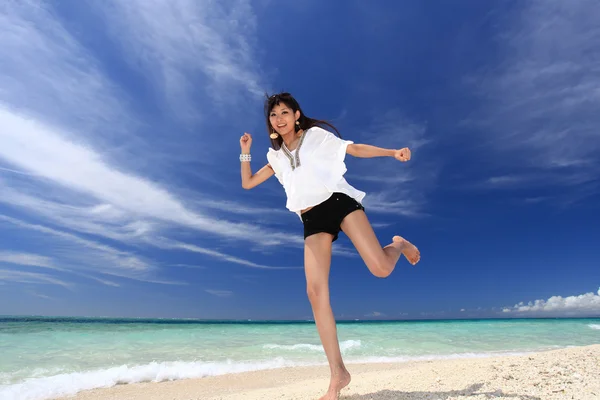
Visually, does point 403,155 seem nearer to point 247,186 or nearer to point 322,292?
point 322,292

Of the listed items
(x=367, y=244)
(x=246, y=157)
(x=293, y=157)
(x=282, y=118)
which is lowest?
(x=367, y=244)

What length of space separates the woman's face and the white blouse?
0.45 feet

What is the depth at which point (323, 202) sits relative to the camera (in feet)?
10.8

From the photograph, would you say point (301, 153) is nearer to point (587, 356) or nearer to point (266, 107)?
point (266, 107)

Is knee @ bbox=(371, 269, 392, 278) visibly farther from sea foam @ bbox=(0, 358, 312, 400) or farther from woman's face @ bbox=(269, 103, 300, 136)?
sea foam @ bbox=(0, 358, 312, 400)

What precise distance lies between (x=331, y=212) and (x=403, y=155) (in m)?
0.69

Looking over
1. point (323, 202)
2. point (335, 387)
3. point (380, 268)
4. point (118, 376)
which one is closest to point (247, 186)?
point (323, 202)

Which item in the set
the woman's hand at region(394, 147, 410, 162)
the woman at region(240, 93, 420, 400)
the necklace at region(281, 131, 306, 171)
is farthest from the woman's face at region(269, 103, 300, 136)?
the woman's hand at region(394, 147, 410, 162)

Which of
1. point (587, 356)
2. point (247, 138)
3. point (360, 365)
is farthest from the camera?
point (360, 365)

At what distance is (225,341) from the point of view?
10938mm

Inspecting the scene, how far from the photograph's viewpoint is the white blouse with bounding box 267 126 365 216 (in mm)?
3301

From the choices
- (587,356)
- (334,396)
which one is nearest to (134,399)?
(334,396)

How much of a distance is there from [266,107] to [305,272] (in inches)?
53.9

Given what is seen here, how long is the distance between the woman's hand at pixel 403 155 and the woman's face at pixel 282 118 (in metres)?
0.87
